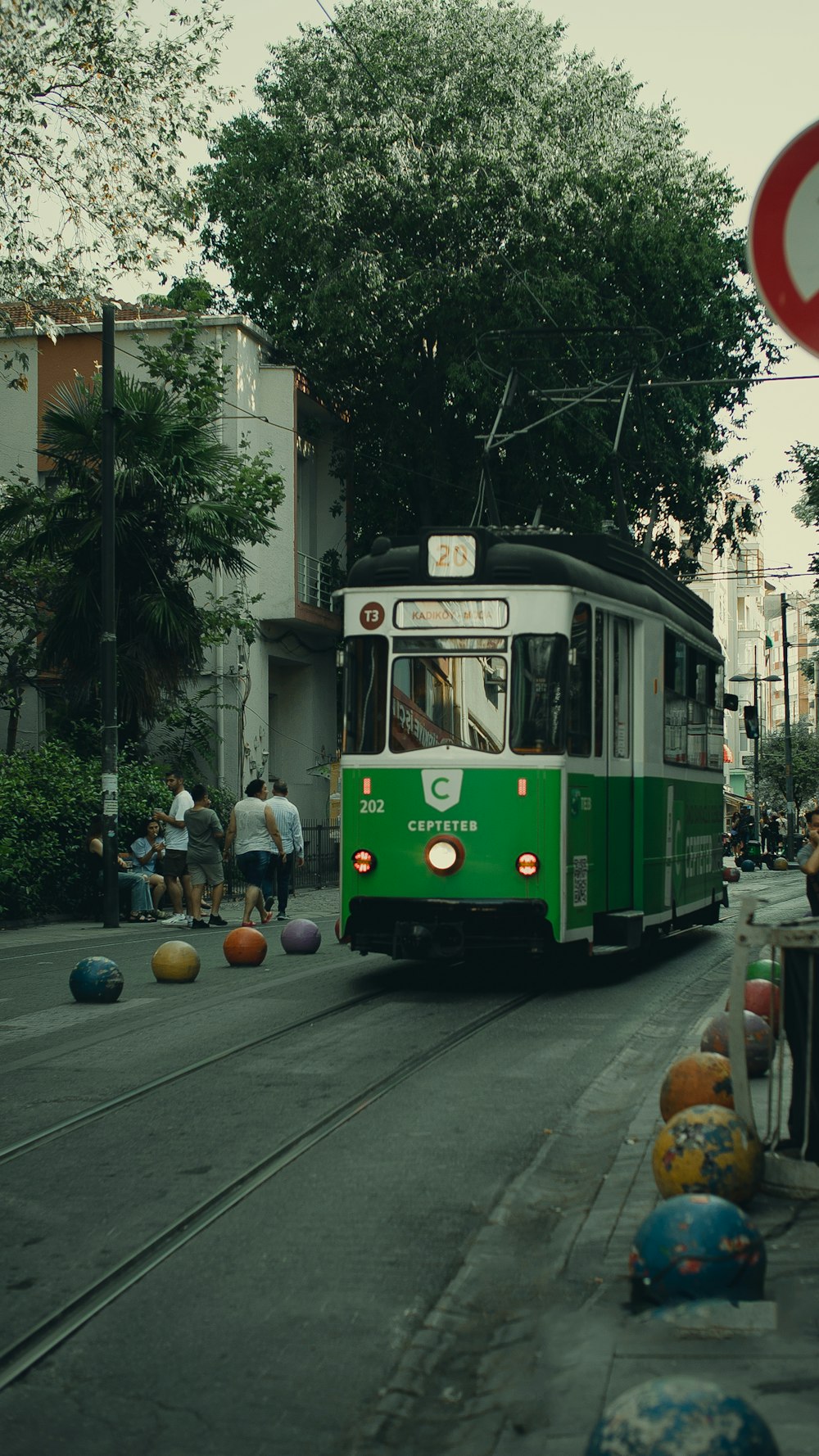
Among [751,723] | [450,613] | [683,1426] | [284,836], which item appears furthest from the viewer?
[751,723]

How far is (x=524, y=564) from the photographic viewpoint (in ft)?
39.8

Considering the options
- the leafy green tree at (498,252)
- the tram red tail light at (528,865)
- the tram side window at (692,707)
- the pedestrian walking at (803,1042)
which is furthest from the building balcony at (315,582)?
the pedestrian walking at (803,1042)

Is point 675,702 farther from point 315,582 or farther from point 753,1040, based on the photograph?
point 315,582

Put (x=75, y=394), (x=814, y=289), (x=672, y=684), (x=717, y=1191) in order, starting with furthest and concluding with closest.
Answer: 1. (x=75, y=394)
2. (x=672, y=684)
3. (x=717, y=1191)
4. (x=814, y=289)

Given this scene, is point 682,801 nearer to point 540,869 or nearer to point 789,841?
point 540,869

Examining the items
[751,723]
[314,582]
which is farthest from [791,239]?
[751,723]

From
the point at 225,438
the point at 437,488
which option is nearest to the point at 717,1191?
the point at 225,438

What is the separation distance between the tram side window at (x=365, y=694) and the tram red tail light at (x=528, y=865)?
1384 millimetres

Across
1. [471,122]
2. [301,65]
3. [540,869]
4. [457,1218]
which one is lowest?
[457,1218]

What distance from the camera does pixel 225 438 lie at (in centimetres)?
3022

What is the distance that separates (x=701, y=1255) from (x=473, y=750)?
7811 mm

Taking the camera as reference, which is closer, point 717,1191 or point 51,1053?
point 717,1191

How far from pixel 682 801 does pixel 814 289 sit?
470 inches

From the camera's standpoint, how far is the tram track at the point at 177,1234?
15.0 feet
